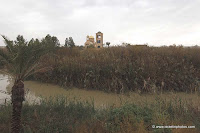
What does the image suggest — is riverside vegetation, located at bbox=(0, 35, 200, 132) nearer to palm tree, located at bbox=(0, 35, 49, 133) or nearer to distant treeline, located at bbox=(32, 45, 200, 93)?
distant treeline, located at bbox=(32, 45, 200, 93)

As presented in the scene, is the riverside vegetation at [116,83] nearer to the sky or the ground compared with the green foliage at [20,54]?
nearer to the ground

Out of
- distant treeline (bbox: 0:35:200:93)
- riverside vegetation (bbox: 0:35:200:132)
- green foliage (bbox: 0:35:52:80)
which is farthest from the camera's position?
distant treeline (bbox: 0:35:200:93)

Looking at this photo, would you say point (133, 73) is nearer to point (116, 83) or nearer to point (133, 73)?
point (133, 73)

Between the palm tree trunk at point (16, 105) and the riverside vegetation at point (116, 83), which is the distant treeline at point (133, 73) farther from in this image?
the palm tree trunk at point (16, 105)

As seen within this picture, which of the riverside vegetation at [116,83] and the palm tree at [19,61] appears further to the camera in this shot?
the riverside vegetation at [116,83]

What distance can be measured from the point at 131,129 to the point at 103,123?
0.73 metres

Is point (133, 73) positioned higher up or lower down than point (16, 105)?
higher up

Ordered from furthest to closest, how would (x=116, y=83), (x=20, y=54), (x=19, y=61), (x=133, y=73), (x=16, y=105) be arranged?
(x=133, y=73)
(x=116, y=83)
(x=19, y=61)
(x=20, y=54)
(x=16, y=105)

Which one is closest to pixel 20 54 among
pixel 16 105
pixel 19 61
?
pixel 19 61

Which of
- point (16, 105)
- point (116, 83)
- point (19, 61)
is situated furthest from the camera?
point (116, 83)

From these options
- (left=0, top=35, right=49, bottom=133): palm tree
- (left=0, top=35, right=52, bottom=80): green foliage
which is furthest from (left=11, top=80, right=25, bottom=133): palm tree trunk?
(left=0, top=35, right=52, bottom=80): green foliage

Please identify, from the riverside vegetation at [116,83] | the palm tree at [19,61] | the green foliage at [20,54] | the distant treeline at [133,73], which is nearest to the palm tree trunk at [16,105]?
the palm tree at [19,61]

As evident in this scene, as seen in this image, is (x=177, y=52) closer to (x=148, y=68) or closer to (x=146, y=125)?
(x=148, y=68)

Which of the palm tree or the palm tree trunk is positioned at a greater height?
the palm tree
